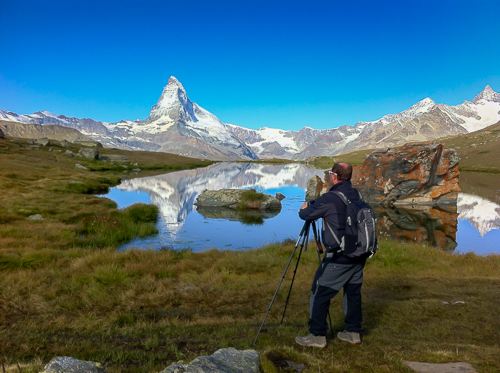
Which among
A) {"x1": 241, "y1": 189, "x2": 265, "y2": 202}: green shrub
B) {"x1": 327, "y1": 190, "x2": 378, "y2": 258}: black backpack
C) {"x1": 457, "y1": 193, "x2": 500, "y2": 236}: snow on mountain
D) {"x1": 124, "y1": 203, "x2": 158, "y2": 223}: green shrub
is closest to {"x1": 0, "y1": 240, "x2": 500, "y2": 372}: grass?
{"x1": 327, "y1": 190, "x2": 378, "y2": 258}: black backpack

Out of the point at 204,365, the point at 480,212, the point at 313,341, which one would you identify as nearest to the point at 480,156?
the point at 480,212

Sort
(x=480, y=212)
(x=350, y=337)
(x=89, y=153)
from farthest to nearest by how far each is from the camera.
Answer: (x=89, y=153) → (x=480, y=212) → (x=350, y=337)

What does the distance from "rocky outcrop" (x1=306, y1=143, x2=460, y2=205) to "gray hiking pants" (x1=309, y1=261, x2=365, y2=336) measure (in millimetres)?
34051

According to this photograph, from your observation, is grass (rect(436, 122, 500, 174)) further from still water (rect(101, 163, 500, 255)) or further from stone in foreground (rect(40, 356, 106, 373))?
stone in foreground (rect(40, 356, 106, 373))

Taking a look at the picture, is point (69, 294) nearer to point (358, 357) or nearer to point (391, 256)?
point (358, 357)

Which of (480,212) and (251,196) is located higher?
(480,212)

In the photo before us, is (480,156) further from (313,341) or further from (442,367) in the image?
(313,341)

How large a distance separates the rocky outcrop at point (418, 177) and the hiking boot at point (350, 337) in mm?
34074

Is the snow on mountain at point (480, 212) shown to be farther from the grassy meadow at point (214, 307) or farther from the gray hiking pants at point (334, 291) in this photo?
the gray hiking pants at point (334, 291)

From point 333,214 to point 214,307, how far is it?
17.8ft

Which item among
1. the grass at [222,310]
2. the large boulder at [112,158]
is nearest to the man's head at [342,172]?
the grass at [222,310]

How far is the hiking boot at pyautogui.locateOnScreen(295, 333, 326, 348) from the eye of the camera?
601cm

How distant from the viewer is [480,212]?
30.7 m

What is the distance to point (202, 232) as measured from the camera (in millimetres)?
22672
